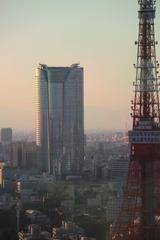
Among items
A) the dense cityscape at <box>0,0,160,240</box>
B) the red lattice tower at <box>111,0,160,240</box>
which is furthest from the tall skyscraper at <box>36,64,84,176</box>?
the red lattice tower at <box>111,0,160,240</box>

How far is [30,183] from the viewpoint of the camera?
1030cm

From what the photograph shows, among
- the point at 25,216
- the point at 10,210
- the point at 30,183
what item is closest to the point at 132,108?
the point at 25,216

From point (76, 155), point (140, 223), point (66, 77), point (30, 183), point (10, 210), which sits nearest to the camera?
point (140, 223)

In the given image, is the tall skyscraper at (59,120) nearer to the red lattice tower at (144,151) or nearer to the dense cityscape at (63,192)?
the dense cityscape at (63,192)

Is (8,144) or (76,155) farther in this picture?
(8,144)

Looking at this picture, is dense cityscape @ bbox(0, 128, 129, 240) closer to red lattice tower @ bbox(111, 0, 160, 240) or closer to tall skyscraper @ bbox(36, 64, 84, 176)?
tall skyscraper @ bbox(36, 64, 84, 176)

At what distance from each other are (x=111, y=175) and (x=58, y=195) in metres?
0.78

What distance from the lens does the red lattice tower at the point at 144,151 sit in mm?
4566

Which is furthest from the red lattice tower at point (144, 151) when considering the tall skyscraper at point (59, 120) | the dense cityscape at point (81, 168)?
the tall skyscraper at point (59, 120)

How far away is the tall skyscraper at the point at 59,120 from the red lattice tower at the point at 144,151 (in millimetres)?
6000

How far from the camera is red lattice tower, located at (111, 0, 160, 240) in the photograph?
4566 mm

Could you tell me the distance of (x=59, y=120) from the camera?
12.8m

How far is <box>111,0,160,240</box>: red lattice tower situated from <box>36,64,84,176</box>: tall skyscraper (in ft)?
19.7

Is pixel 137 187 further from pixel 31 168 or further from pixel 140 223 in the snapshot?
pixel 31 168
